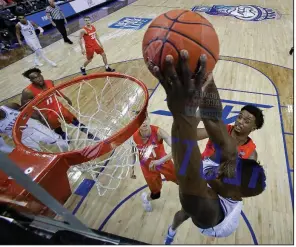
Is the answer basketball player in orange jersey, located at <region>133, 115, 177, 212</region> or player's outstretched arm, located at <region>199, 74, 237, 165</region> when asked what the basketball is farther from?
basketball player in orange jersey, located at <region>133, 115, 177, 212</region>

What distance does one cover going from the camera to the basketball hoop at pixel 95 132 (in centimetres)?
152

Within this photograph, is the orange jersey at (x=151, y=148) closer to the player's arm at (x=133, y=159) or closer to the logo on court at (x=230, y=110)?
the player's arm at (x=133, y=159)

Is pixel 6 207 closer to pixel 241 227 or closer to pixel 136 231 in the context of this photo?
pixel 136 231

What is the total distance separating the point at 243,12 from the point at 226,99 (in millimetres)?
6401

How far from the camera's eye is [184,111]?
81cm

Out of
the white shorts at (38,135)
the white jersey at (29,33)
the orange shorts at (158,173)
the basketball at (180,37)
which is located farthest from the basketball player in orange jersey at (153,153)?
the white jersey at (29,33)

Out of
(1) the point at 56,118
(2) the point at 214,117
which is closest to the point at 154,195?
(1) the point at 56,118

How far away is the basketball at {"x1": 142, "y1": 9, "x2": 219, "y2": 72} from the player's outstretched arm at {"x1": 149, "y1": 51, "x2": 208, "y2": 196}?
20 cm

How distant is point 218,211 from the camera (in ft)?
4.84

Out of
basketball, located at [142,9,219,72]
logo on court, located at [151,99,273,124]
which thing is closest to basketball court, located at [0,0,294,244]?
logo on court, located at [151,99,273,124]

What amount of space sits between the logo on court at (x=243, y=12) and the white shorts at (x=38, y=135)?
25.9 feet

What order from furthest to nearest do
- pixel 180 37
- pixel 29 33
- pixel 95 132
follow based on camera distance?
pixel 29 33 → pixel 95 132 → pixel 180 37

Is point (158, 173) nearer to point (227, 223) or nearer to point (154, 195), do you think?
point (154, 195)

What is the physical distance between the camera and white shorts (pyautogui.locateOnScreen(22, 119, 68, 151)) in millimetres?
2333
